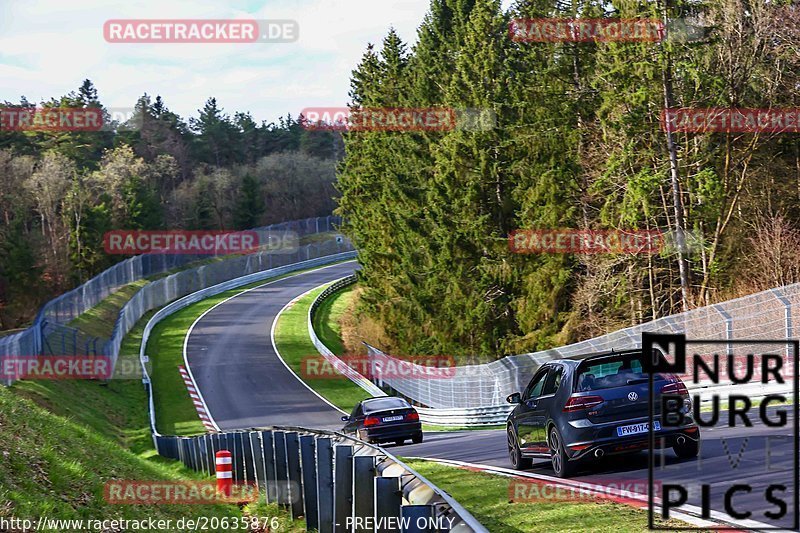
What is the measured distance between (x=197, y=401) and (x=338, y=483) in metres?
41.2

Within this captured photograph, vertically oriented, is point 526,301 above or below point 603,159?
below

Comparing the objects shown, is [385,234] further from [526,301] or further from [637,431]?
[637,431]

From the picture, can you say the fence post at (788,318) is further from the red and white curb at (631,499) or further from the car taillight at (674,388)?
the car taillight at (674,388)

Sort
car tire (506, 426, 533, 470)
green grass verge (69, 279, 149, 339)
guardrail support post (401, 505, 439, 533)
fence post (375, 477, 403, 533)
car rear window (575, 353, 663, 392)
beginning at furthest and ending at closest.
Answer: green grass verge (69, 279, 149, 339), car tire (506, 426, 533, 470), car rear window (575, 353, 663, 392), fence post (375, 477, 403, 533), guardrail support post (401, 505, 439, 533)

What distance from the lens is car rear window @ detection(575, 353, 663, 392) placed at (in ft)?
43.0

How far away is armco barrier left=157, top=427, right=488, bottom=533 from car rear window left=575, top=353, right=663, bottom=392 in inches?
137

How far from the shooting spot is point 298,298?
8450 cm

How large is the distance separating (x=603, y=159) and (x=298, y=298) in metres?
45.8

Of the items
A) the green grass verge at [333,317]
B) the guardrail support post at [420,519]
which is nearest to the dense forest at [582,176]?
the green grass verge at [333,317]

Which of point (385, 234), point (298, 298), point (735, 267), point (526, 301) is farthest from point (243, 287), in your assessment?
point (735, 267)

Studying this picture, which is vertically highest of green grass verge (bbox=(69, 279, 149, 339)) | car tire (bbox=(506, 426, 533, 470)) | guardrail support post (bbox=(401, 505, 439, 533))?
guardrail support post (bbox=(401, 505, 439, 533))

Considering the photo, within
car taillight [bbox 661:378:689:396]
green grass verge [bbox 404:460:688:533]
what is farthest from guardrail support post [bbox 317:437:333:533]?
car taillight [bbox 661:378:689:396]

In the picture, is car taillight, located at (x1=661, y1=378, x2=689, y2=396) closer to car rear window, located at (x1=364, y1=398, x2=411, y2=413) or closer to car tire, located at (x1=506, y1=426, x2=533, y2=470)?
car tire, located at (x1=506, y1=426, x2=533, y2=470)

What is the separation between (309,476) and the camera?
1219cm
